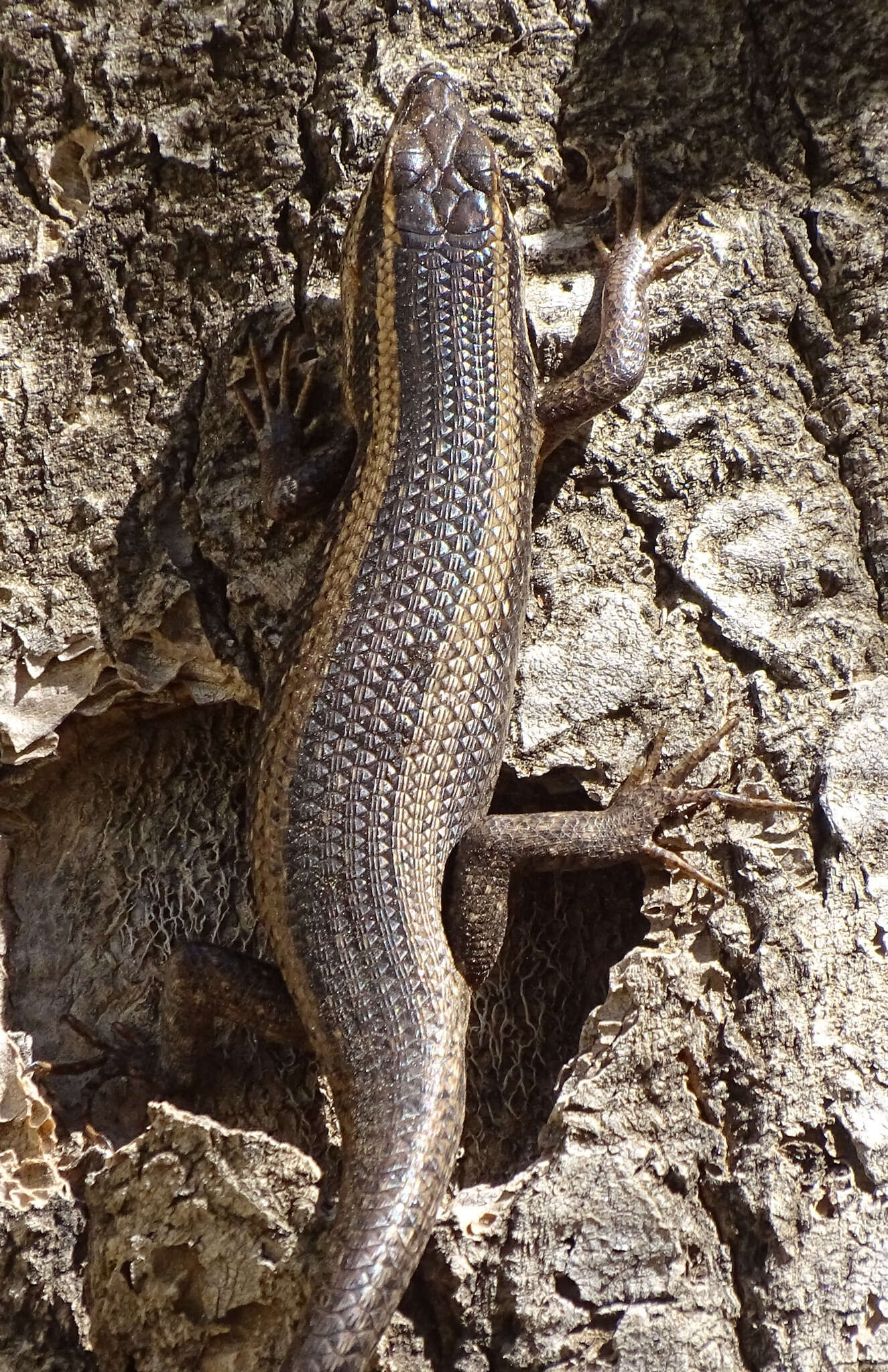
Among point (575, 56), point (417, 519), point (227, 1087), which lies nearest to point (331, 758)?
point (417, 519)

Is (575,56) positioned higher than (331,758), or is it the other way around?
(575,56)

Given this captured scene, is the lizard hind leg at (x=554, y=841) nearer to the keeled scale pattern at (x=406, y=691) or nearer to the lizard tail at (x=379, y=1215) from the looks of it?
the keeled scale pattern at (x=406, y=691)

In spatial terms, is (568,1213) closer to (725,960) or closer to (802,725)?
(725,960)

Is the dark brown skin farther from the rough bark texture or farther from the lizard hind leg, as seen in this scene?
the rough bark texture

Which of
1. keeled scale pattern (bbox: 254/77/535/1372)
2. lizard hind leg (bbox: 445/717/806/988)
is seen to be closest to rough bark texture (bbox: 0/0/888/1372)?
lizard hind leg (bbox: 445/717/806/988)

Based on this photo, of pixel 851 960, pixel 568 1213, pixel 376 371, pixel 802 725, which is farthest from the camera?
pixel 376 371

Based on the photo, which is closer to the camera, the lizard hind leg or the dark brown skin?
the dark brown skin

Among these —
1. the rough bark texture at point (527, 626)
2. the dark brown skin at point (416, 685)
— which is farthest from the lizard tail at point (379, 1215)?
the rough bark texture at point (527, 626)

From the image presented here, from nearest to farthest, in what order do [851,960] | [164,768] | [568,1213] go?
[568,1213]
[851,960]
[164,768]
